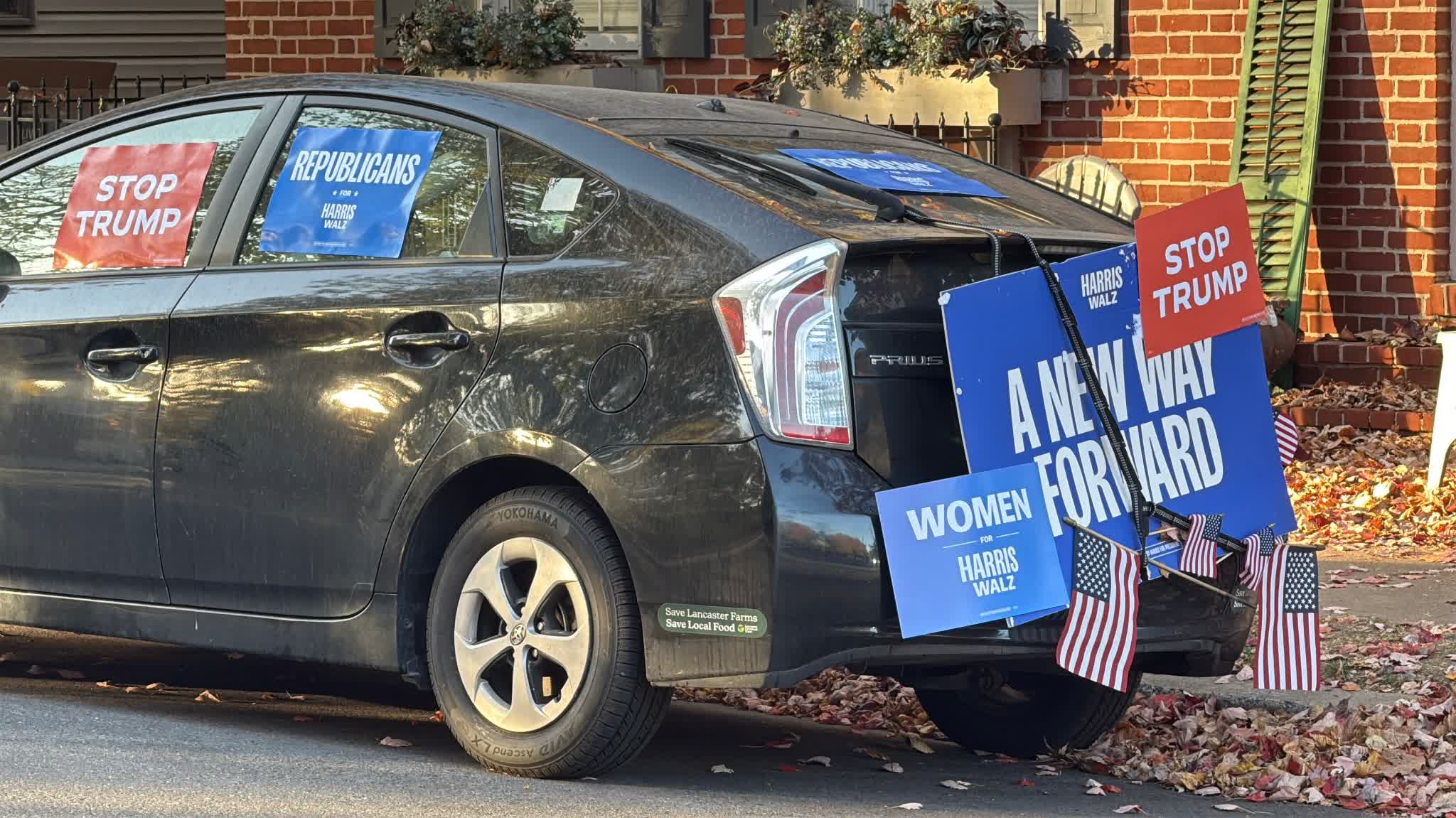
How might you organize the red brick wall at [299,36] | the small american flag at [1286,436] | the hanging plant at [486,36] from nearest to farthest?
1. the small american flag at [1286,436]
2. the hanging plant at [486,36]
3. the red brick wall at [299,36]

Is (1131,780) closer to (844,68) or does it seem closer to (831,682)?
(831,682)

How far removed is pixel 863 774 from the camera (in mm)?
5551

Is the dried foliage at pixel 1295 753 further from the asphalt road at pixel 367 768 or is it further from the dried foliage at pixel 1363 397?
the dried foliage at pixel 1363 397

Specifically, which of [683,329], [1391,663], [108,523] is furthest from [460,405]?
[1391,663]

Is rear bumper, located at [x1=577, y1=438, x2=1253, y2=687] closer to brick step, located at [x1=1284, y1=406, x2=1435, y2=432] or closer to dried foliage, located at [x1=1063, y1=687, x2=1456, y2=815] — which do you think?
dried foliage, located at [x1=1063, y1=687, x2=1456, y2=815]

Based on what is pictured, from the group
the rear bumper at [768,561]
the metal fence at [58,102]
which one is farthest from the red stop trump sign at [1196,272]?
the metal fence at [58,102]

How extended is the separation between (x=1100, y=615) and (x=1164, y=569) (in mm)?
231

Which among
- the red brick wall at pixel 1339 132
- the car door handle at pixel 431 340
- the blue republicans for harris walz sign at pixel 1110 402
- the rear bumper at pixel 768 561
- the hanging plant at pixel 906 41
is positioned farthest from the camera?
the hanging plant at pixel 906 41

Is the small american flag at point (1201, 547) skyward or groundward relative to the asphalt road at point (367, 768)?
skyward

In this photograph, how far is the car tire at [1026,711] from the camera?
573 centimetres

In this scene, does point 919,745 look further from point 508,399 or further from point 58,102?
point 58,102

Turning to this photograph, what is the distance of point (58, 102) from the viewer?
487 inches

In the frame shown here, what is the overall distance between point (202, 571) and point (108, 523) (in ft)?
1.04

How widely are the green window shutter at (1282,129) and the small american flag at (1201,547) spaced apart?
6.40 meters
